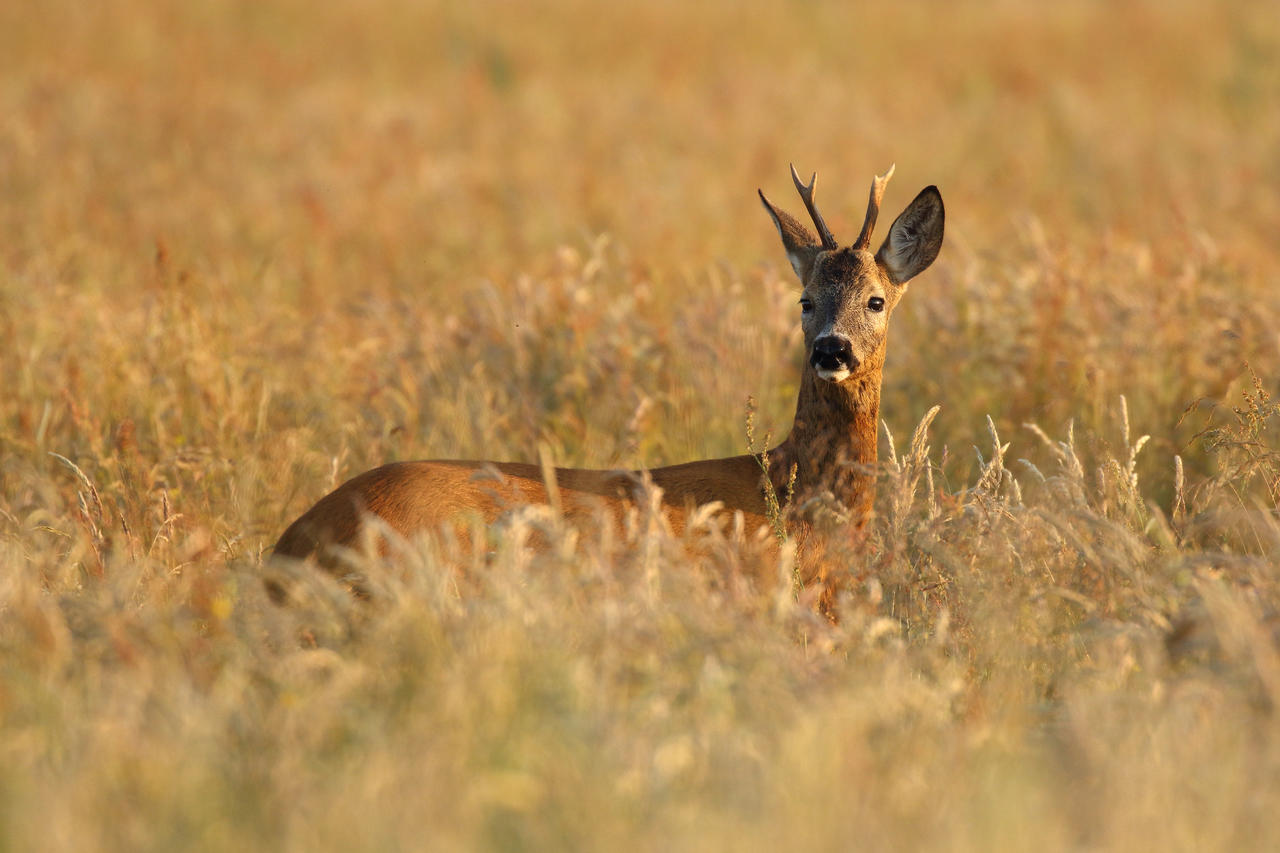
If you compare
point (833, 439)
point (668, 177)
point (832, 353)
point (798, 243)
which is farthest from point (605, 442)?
point (668, 177)

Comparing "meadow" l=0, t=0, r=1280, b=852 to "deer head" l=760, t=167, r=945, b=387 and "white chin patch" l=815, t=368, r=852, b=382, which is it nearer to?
"white chin patch" l=815, t=368, r=852, b=382

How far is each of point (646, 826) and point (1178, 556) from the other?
199 cm

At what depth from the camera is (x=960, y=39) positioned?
805 inches

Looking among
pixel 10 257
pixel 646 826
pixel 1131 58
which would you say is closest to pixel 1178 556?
pixel 646 826

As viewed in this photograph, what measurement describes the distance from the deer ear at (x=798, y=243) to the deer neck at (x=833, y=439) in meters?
0.59

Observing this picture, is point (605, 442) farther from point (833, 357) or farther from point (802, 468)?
point (833, 357)

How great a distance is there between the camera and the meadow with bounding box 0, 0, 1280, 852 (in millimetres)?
2910

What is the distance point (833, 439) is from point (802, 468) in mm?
160

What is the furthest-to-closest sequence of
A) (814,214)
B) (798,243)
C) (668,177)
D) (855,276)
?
(668,177)
(798,243)
(814,214)
(855,276)

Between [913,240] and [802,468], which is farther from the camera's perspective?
[913,240]

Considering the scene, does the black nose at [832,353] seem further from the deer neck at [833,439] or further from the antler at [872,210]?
the antler at [872,210]

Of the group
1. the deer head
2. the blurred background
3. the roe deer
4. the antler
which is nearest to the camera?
the roe deer

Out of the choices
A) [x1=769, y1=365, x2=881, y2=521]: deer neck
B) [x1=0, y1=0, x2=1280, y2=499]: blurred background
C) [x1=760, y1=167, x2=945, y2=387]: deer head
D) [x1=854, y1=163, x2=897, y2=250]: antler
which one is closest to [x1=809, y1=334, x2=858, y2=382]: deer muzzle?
[x1=760, y1=167, x2=945, y2=387]: deer head

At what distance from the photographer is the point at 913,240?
19.0 feet
